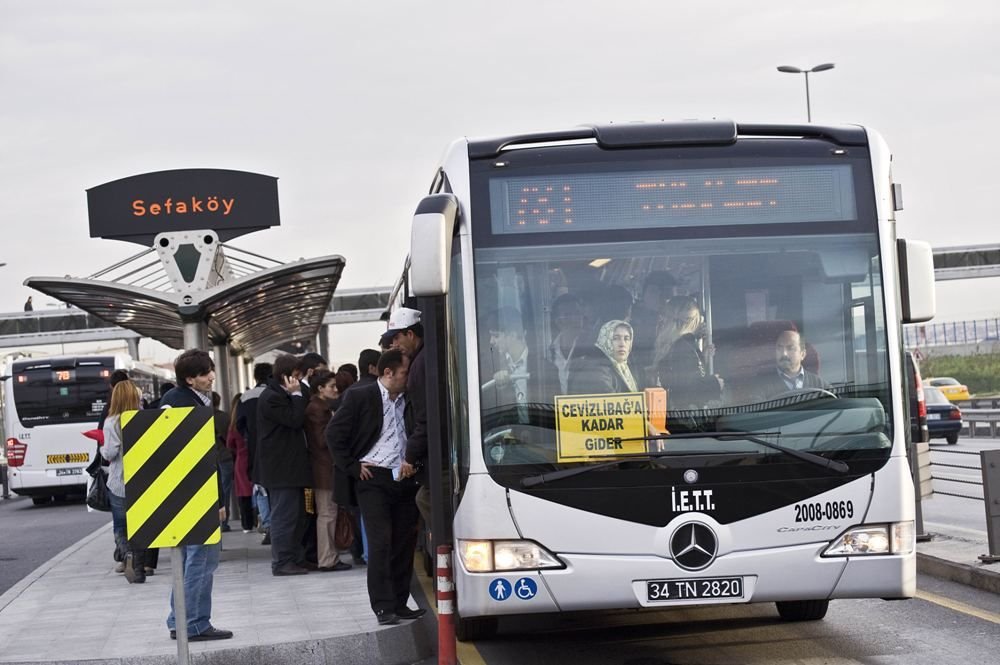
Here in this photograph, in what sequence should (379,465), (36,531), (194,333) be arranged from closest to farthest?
(379,465)
(194,333)
(36,531)

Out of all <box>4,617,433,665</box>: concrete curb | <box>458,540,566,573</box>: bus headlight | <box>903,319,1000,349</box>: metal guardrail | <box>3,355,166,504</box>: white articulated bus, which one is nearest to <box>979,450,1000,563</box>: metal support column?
<box>4,617,433,665</box>: concrete curb

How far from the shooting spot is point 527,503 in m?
7.59

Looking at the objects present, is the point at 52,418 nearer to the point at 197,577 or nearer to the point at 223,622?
the point at 223,622

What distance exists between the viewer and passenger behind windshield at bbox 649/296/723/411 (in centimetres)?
763

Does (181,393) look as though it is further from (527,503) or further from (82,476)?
(82,476)

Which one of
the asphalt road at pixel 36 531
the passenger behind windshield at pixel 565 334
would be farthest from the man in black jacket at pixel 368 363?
the asphalt road at pixel 36 531

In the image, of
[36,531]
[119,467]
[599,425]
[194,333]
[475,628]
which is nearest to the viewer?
[599,425]

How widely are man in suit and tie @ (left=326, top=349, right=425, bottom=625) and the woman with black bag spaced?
2.66 m

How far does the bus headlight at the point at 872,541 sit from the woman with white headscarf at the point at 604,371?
51.6 inches

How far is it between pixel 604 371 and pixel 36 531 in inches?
699

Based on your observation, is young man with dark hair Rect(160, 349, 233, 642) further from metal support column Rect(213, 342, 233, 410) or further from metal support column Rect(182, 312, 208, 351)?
metal support column Rect(213, 342, 233, 410)

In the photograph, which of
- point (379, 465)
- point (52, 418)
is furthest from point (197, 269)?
point (52, 418)

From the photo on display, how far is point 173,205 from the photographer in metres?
17.6

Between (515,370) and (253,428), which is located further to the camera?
(253,428)
